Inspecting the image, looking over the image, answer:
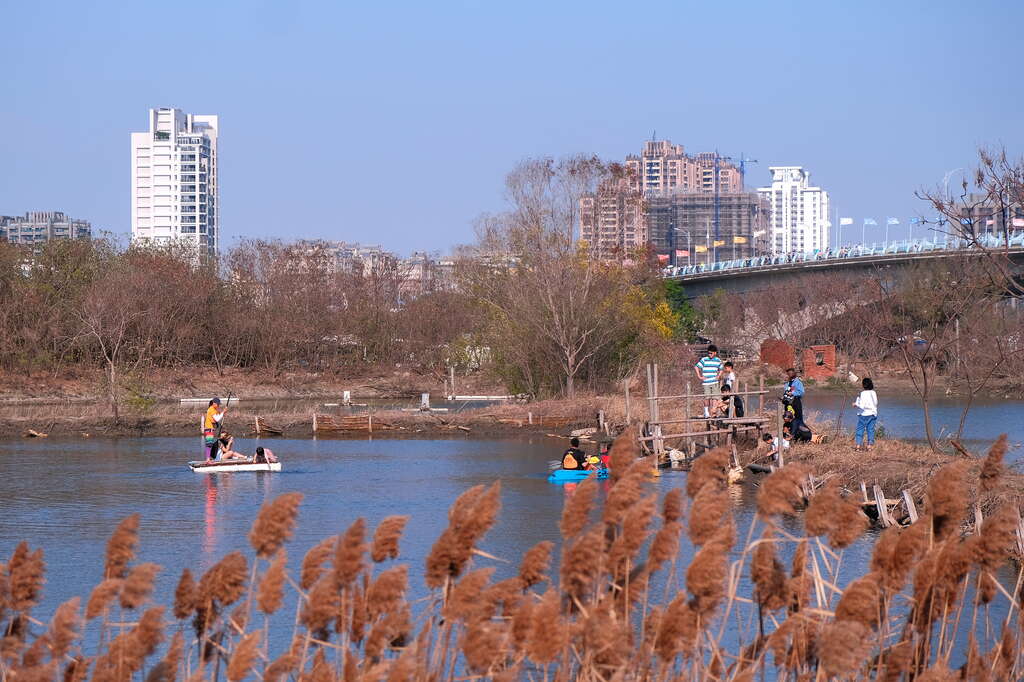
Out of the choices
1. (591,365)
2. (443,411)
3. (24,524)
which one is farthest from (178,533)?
(591,365)

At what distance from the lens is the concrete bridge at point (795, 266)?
74.8 metres

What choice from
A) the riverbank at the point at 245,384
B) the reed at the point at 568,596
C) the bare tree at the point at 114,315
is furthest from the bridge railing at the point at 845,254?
the reed at the point at 568,596

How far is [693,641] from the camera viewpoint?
6203 mm

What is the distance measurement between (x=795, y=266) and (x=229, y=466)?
179ft

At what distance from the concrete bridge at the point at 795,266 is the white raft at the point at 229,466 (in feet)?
150

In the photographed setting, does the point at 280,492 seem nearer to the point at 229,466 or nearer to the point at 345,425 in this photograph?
the point at 229,466

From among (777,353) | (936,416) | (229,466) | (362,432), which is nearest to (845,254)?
(777,353)

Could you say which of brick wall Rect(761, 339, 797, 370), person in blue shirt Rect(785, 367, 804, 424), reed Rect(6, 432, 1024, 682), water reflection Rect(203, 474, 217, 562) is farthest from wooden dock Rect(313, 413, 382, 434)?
reed Rect(6, 432, 1024, 682)

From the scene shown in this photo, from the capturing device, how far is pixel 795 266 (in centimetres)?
7988

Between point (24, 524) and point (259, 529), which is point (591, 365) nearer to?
point (24, 524)

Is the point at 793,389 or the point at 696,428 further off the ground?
the point at 793,389

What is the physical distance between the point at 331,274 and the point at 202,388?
14.9 m

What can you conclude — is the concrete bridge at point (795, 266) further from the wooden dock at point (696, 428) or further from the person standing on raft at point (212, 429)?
the person standing on raft at point (212, 429)

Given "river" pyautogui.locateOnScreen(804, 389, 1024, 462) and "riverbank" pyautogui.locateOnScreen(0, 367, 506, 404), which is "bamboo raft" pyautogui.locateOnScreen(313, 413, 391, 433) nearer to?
"river" pyautogui.locateOnScreen(804, 389, 1024, 462)
